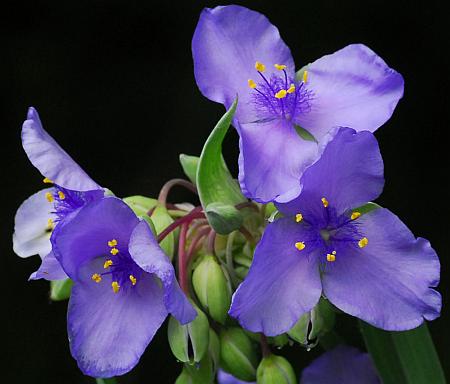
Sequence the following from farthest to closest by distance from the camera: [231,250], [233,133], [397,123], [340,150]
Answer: [397,123] < [233,133] < [231,250] < [340,150]

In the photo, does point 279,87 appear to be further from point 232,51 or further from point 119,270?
point 119,270

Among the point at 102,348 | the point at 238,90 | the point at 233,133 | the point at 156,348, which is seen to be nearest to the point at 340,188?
the point at 238,90

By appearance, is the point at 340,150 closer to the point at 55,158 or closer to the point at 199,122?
the point at 55,158

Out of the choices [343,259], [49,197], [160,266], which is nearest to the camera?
[160,266]

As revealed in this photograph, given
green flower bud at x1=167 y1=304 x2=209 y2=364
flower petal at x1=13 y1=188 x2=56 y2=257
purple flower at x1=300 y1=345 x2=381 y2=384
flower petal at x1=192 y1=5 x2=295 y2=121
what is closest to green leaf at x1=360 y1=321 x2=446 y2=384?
purple flower at x1=300 y1=345 x2=381 y2=384

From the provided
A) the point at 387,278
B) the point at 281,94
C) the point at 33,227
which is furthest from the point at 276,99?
the point at 33,227

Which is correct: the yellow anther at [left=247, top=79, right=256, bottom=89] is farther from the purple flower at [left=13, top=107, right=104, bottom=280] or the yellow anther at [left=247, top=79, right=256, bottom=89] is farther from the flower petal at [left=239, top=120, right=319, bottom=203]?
the purple flower at [left=13, top=107, right=104, bottom=280]
